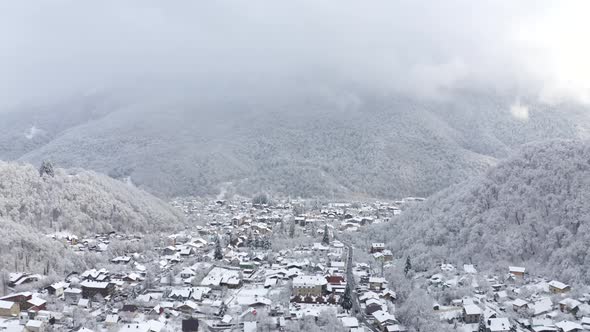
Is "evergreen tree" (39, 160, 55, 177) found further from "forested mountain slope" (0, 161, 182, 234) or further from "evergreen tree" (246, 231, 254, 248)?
"evergreen tree" (246, 231, 254, 248)

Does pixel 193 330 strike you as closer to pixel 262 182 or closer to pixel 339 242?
pixel 339 242

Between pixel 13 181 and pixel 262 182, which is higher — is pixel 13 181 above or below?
above

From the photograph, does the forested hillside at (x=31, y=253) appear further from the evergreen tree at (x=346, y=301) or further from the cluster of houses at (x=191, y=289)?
the evergreen tree at (x=346, y=301)

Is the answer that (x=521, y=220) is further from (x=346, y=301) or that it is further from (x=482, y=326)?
(x=346, y=301)

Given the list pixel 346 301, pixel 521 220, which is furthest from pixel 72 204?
pixel 521 220

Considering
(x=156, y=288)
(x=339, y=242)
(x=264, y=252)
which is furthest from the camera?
(x=339, y=242)

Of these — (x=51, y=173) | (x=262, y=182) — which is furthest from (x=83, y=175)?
(x=262, y=182)
